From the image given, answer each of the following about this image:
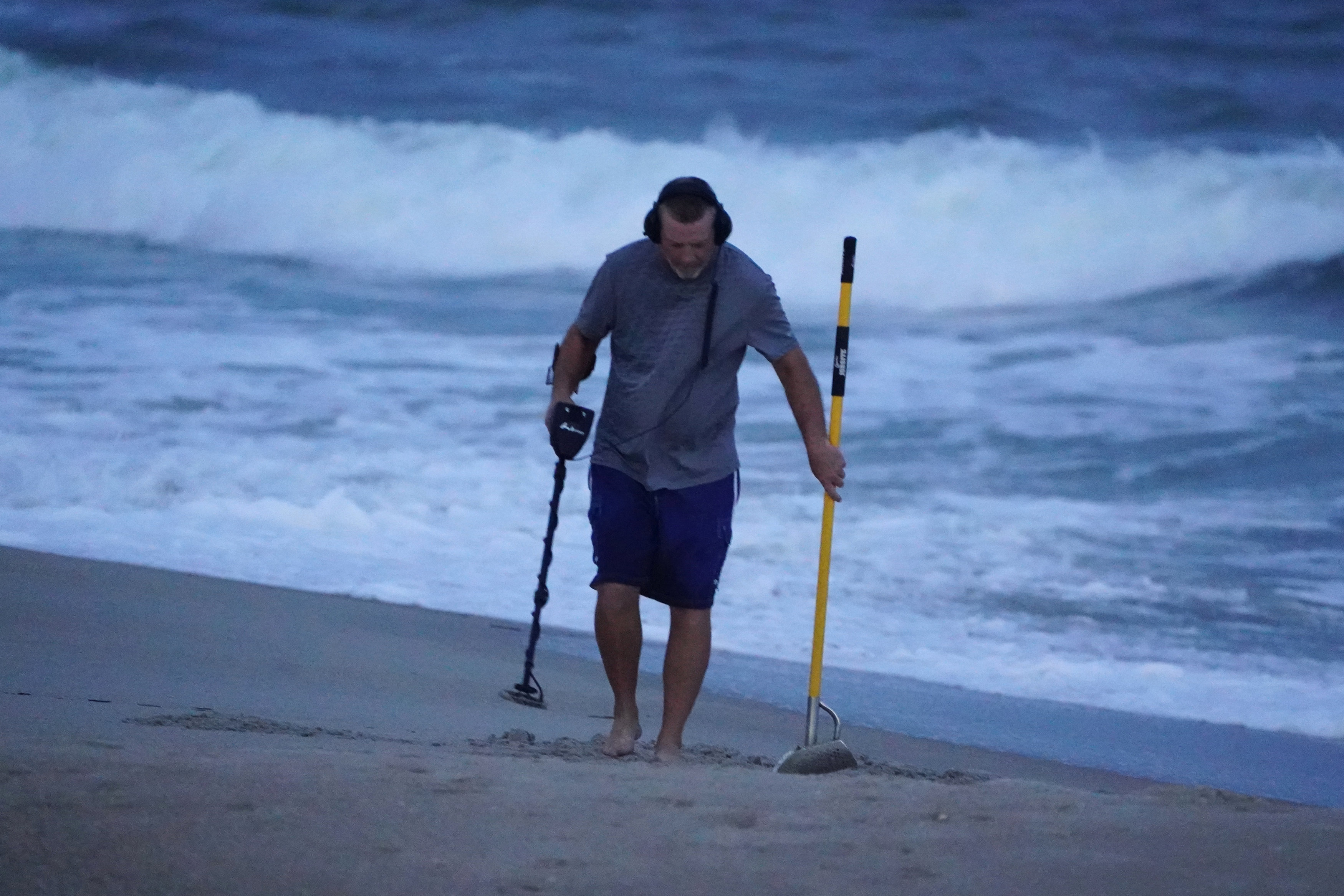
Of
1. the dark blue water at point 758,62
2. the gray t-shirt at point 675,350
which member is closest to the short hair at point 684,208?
the gray t-shirt at point 675,350

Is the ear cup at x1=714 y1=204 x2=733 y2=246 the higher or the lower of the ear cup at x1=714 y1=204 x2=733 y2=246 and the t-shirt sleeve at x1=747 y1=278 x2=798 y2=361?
the higher

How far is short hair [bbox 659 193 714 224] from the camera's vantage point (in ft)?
11.6

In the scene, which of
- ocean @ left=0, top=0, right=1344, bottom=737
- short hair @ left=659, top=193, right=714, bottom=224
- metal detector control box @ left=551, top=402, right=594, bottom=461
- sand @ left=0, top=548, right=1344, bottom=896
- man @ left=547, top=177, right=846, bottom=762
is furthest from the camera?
ocean @ left=0, top=0, right=1344, bottom=737

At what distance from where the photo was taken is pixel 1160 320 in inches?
589

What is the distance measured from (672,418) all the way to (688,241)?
1.37 feet

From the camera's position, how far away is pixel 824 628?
390 cm

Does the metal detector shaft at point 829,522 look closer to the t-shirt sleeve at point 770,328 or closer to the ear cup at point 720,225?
the t-shirt sleeve at point 770,328

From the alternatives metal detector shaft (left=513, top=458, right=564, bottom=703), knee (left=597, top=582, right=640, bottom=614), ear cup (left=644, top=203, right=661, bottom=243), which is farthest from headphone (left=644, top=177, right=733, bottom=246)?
knee (left=597, top=582, right=640, bottom=614)

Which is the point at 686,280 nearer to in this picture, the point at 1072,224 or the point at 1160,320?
the point at 1160,320

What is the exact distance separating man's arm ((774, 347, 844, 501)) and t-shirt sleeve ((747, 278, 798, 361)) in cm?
2

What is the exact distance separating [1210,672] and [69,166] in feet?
61.2

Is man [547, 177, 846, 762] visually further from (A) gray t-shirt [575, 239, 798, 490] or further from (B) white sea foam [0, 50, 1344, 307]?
(B) white sea foam [0, 50, 1344, 307]

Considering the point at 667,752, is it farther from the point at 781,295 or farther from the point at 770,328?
the point at 781,295

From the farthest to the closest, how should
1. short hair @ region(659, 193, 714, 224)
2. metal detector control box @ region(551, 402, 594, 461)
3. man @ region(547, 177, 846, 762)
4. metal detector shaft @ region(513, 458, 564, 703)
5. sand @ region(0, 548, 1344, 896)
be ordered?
1. metal detector shaft @ region(513, 458, 564, 703)
2. metal detector control box @ region(551, 402, 594, 461)
3. man @ region(547, 177, 846, 762)
4. short hair @ region(659, 193, 714, 224)
5. sand @ region(0, 548, 1344, 896)
